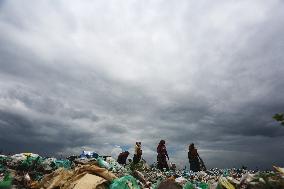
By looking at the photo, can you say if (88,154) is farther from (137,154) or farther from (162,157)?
(162,157)

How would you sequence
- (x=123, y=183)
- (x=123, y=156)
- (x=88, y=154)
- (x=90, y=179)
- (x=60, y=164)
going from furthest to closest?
1. (x=123, y=156)
2. (x=88, y=154)
3. (x=60, y=164)
4. (x=90, y=179)
5. (x=123, y=183)

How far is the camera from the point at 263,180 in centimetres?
478

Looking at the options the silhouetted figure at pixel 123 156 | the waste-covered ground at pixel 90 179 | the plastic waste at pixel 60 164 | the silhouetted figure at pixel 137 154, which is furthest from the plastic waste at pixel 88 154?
the silhouetted figure at pixel 123 156

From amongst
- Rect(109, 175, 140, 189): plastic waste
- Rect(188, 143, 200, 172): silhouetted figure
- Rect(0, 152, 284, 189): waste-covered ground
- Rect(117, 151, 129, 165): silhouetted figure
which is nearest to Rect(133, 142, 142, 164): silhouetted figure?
Rect(117, 151, 129, 165): silhouetted figure

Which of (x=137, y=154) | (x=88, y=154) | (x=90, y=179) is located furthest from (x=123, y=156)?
(x=90, y=179)

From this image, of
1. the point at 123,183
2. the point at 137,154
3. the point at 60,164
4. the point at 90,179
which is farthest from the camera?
the point at 137,154

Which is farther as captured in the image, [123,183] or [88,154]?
[88,154]

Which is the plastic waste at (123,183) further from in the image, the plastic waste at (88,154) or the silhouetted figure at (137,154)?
the silhouetted figure at (137,154)

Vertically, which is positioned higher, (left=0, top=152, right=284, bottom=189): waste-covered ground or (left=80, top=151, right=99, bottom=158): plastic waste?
(left=80, top=151, right=99, bottom=158): plastic waste

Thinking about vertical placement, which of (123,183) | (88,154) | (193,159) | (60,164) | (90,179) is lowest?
(123,183)

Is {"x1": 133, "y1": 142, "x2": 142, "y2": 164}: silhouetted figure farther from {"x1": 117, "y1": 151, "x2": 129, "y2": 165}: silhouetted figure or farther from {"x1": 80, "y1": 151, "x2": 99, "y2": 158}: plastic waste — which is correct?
{"x1": 80, "y1": 151, "x2": 99, "y2": 158}: plastic waste

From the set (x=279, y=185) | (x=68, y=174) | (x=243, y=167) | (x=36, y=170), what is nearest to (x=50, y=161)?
(x=36, y=170)

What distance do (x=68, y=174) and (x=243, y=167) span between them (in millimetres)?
12342

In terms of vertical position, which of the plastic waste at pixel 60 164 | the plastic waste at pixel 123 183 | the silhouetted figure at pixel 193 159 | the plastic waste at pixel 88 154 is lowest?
the plastic waste at pixel 123 183
